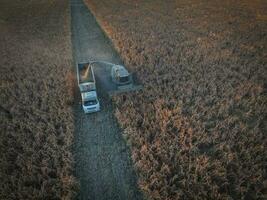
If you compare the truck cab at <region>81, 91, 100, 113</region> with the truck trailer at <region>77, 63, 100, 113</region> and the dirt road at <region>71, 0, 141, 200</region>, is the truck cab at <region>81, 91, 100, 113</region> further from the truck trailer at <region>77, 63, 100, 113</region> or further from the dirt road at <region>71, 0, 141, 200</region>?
the dirt road at <region>71, 0, 141, 200</region>

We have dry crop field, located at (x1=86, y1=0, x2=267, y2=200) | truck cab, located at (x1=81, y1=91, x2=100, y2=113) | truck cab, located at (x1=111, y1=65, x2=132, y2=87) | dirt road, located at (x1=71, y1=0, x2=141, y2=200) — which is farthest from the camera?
truck cab, located at (x1=111, y1=65, x2=132, y2=87)

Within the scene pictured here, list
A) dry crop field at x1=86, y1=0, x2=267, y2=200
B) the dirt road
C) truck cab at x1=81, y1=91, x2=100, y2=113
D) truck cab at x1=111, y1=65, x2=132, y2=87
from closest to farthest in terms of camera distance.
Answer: dry crop field at x1=86, y1=0, x2=267, y2=200 < the dirt road < truck cab at x1=81, y1=91, x2=100, y2=113 < truck cab at x1=111, y1=65, x2=132, y2=87

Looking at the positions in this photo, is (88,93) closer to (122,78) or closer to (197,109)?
(122,78)

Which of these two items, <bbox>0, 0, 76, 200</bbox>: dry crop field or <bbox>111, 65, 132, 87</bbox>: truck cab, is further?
<bbox>111, 65, 132, 87</bbox>: truck cab

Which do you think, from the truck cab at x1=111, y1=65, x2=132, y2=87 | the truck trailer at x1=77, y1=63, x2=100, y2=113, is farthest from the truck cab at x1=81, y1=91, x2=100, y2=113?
the truck cab at x1=111, y1=65, x2=132, y2=87

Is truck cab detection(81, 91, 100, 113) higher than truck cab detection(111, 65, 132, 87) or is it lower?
lower

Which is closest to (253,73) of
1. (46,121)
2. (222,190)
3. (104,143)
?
(222,190)
